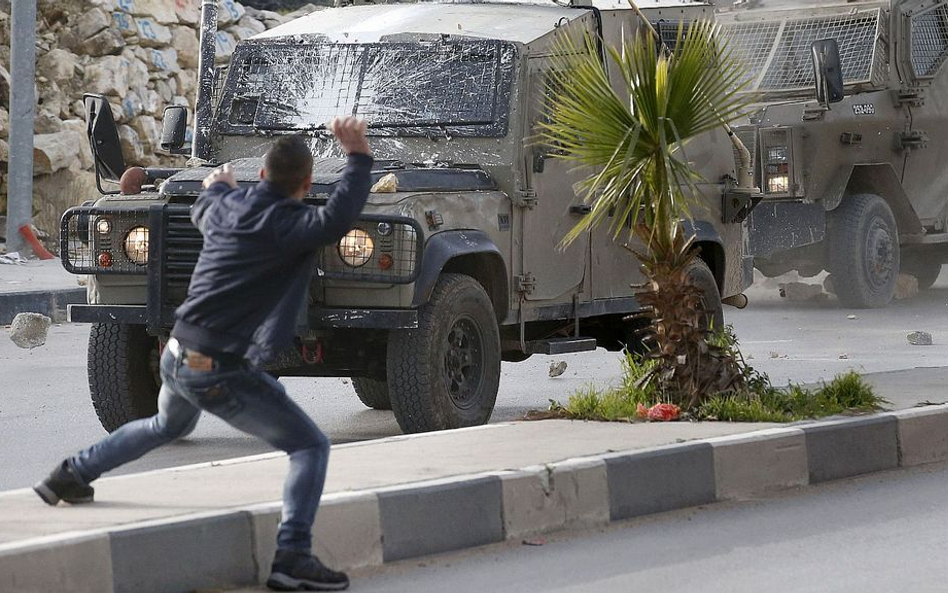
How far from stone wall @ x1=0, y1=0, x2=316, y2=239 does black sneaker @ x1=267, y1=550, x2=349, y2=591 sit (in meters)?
16.2

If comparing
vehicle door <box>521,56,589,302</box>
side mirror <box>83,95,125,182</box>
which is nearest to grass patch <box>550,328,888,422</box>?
vehicle door <box>521,56,589,302</box>

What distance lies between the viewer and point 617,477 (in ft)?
22.6

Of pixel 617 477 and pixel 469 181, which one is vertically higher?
pixel 469 181

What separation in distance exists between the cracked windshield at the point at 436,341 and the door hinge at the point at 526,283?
6 cm

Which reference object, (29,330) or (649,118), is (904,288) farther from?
(649,118)

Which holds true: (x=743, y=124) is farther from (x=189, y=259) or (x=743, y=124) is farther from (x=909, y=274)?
(x=189, y=259)

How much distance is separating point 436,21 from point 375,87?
1.80ft

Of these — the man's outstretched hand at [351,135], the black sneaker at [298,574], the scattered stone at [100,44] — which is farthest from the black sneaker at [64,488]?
the scattered stone at [100,44]

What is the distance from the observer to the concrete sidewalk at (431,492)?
5.39 metres

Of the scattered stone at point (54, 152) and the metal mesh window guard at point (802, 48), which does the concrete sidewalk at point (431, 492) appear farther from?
the scattered stone at point (54, 152)

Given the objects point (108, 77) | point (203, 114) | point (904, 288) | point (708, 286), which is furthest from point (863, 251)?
point (108, 77)

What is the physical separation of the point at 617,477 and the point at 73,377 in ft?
19.0

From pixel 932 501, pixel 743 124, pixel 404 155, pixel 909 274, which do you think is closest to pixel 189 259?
pixel 404 155

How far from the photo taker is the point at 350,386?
1162 centimetres
